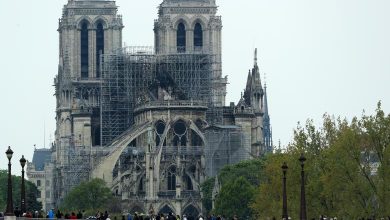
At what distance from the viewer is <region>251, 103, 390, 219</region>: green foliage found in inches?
4825

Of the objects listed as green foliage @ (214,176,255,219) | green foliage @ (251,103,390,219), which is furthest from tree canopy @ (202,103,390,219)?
green foliage @ (214,176,255,219)

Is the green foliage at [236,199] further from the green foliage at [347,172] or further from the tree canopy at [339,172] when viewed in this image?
the green foliage at [347,172]

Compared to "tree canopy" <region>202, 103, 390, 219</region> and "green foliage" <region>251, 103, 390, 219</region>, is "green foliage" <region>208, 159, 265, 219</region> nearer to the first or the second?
"tree canopy" <region>202, 103, 390, 219</region>

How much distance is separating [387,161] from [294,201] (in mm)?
13191

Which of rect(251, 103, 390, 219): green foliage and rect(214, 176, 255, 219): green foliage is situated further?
rect(214, 176, 255, 219): green foliage

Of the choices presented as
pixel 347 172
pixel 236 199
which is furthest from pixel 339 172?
pixel 236 199

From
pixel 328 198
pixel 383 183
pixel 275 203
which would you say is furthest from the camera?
pixel 275 203

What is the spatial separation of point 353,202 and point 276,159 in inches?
789

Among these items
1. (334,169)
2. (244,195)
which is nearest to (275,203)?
(334,169)

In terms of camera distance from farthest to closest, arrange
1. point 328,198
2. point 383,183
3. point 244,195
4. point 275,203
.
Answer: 1. point 244,195
2. point 275,203
3. point 328,198
4. point 383,183

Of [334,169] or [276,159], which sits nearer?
[334,169]

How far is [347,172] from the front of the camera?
124 meters

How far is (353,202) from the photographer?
123875 millimetres

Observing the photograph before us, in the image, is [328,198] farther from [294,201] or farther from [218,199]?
[218,199]
